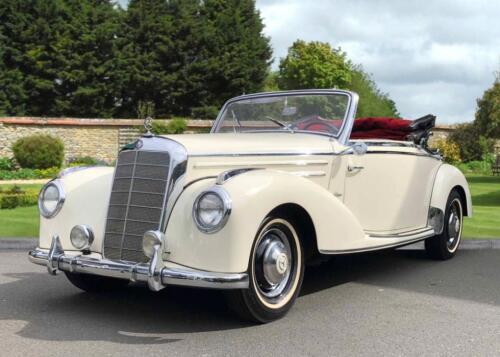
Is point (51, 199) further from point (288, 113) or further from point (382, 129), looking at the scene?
point (382, 129)

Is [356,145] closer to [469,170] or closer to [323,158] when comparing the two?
[323,158]

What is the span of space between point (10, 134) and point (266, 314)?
84.2ft

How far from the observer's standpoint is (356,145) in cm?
573

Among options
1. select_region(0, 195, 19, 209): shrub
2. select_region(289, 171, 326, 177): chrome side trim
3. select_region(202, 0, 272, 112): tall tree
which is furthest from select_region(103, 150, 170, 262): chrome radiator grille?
select_region(202, 0, 272, 112): tall tree

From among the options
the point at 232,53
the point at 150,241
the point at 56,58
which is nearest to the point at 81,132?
the point at 56,58

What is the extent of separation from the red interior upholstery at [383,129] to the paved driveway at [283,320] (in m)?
1.58

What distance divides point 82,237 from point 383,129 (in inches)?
151

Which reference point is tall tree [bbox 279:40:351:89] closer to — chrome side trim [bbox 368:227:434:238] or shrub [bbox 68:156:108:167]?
shrub [bbox 68:156:108:167]

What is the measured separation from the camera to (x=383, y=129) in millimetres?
7109

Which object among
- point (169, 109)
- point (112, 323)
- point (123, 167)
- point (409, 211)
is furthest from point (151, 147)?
point (169, 109)

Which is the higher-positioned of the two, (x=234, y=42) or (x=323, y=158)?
(x=234, y=42)

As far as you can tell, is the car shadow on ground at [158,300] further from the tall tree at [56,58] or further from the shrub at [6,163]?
the tall tree at [56,58]

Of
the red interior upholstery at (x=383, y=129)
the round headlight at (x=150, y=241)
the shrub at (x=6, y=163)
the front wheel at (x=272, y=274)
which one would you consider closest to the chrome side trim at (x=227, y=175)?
the front wheel at (x=272, y=274)

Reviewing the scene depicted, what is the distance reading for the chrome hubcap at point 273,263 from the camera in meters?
4.46
